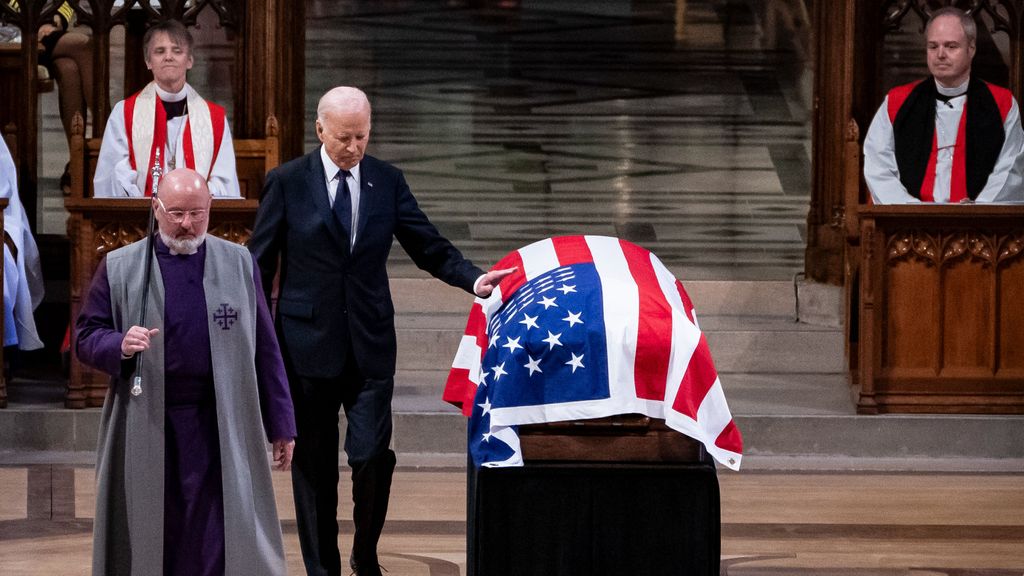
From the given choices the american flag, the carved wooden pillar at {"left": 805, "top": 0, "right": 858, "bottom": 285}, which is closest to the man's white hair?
the american flag

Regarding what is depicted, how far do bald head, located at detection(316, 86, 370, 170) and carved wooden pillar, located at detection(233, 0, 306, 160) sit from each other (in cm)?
415

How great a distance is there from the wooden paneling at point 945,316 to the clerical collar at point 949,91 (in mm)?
795

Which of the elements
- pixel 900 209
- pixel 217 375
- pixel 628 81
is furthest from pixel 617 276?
pixel 628 81

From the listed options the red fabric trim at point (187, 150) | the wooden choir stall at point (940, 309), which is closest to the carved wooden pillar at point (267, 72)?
the red fabric trim at point (187, 150)

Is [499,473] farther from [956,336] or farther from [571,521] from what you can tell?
[956,336]

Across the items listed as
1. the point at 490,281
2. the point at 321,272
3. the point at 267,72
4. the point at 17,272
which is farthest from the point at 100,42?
the point at 490,281

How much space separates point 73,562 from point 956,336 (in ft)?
14.4

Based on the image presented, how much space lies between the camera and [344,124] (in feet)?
17.5

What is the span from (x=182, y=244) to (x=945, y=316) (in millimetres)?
4544

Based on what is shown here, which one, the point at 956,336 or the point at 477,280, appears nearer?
the point at 477,280

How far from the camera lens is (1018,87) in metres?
9.55

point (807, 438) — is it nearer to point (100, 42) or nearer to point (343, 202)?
point (343, 202)

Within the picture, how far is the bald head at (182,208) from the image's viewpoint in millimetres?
4664

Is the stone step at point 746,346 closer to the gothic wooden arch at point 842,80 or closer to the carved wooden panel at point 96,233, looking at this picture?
the gothic wooden arch at point 842,80
